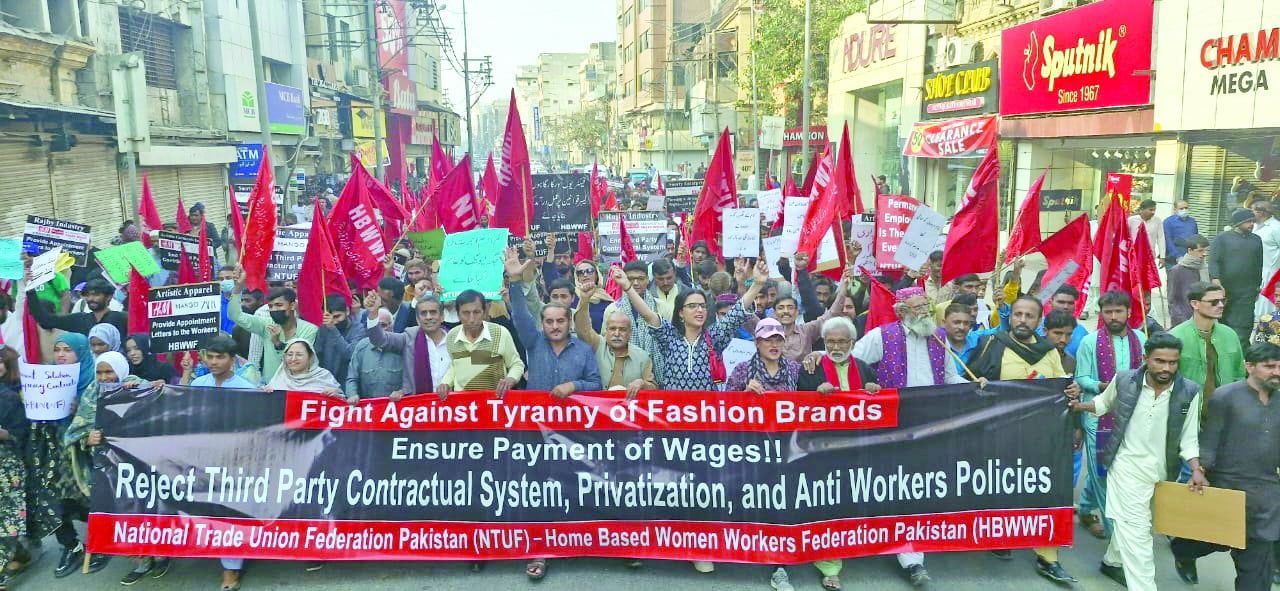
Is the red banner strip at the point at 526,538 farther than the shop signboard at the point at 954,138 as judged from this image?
No

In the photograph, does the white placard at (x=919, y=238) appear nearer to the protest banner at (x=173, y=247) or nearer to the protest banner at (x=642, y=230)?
the protest banner at (x=642, y=230)

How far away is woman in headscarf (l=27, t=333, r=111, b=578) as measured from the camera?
5570mm

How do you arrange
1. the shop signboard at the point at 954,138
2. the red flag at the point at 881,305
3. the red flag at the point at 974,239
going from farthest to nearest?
1. the shop signboard at the point at 954,138
2. the red flag at the point at 974,239
3. the red flag at the point at 881,305

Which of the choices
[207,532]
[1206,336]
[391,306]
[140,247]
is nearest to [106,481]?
[207,532]

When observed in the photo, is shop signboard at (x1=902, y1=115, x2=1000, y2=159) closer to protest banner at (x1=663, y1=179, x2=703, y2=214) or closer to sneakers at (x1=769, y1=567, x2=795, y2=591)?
protest banner at (x1=663, y1=179, x2=703, y2=214)

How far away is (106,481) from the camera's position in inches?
216

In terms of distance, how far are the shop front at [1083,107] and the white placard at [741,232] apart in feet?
29.3

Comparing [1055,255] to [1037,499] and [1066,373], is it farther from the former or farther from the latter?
[1037,499]

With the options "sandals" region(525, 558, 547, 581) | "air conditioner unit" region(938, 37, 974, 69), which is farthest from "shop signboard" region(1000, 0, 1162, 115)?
"sandals" region(525, 558, 547, 581)

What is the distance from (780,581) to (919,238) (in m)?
3.46

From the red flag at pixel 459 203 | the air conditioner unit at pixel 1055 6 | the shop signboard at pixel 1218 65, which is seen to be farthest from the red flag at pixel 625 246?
the air conditioner unit at pixel 1055 6

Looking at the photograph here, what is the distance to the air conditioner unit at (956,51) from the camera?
21688mm

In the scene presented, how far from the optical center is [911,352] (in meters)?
5.80

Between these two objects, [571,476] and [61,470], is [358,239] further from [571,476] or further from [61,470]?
[571,476]
